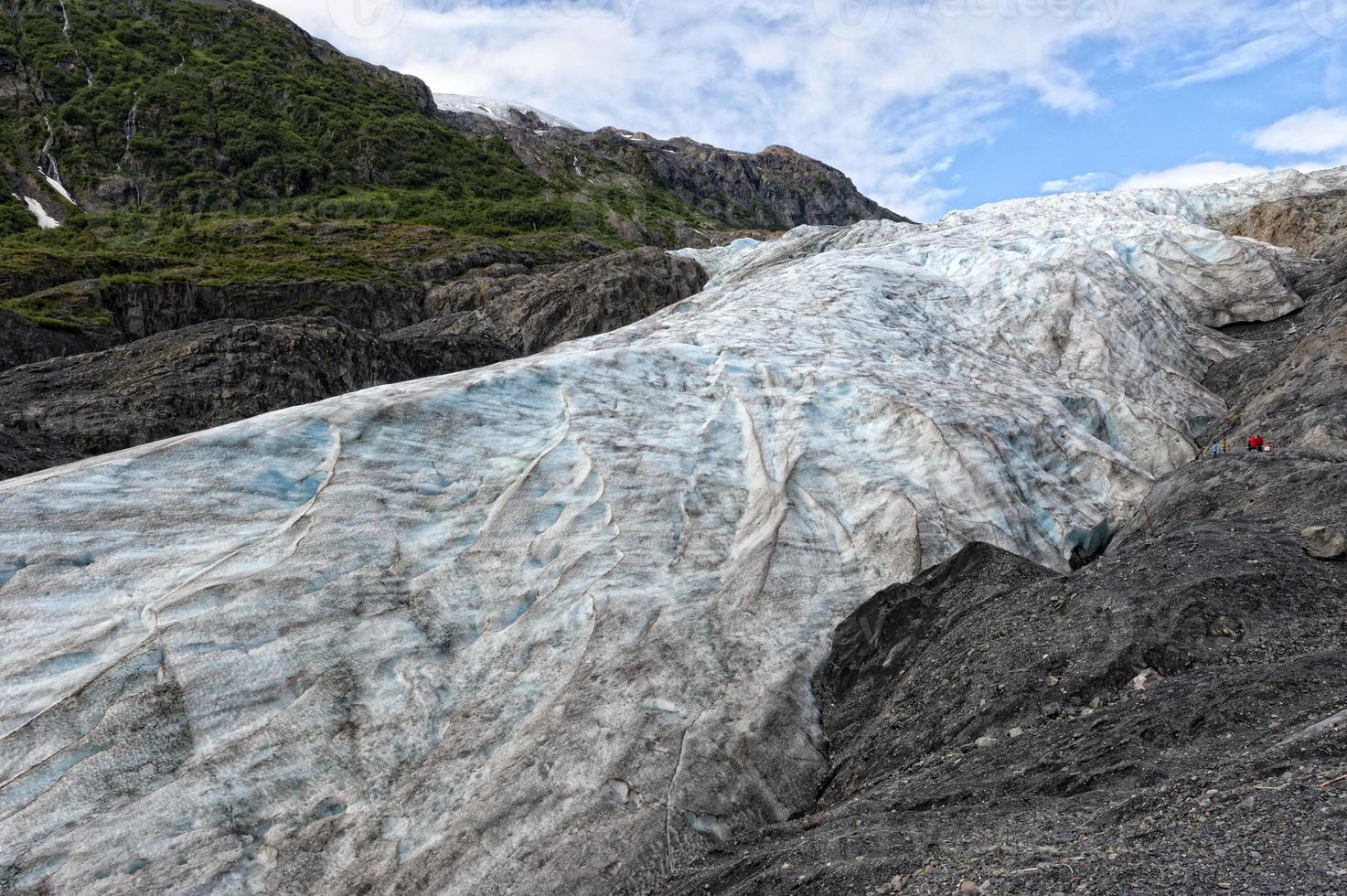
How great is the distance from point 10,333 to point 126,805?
31850 millimetres

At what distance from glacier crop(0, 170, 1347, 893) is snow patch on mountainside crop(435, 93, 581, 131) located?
473 feet

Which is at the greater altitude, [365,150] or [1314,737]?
[365,150]

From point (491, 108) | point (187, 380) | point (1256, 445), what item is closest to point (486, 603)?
point (1256, 445)

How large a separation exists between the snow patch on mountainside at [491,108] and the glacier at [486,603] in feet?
473

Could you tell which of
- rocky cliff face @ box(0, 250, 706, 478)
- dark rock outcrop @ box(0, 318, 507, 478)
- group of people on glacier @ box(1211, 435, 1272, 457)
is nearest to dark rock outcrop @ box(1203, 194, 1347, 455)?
group of people on glacier @ box(1211, 435, 1272, 457)

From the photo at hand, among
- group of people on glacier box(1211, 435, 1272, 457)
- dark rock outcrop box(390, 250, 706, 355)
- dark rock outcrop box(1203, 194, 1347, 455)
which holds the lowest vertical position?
group of people on glacier box(1211, 435, 1272, 457)

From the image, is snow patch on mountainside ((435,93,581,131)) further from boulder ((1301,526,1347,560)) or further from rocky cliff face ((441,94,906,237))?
boulder ((1301,526,1347,560))

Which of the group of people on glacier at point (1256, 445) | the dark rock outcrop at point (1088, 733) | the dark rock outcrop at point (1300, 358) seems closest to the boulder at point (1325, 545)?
the dark rock outcrop at point (1088, 733)

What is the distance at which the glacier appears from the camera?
8.38 metres

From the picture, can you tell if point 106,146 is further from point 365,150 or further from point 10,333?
point 10,333

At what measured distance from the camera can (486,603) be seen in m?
11.2

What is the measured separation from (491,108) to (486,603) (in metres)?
161

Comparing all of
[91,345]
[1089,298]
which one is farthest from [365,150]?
[1089,298]

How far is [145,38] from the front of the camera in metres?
98.8
